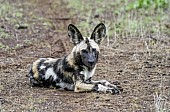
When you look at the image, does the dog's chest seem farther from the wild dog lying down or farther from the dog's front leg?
the dog's front leg

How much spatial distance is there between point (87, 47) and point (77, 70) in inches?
11.7

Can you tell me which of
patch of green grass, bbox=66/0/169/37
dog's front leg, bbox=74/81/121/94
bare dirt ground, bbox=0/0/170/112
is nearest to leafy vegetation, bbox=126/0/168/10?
patch of green grass, bbox=66/0/169/37

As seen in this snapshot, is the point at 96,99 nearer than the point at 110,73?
Yes

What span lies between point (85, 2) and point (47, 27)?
13.6 ft

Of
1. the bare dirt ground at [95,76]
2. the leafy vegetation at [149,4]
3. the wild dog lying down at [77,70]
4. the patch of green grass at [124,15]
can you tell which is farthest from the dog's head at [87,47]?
the leafy vegetation at [149,4]

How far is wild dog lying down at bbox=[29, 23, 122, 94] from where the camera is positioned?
19.6ft

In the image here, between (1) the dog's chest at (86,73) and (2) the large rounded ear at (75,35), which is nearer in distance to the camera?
(1) the dog's chest at (86,73)

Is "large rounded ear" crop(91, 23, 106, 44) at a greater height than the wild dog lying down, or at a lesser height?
greater

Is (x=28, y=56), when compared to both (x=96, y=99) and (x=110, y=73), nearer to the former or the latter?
(x=110, y=73)

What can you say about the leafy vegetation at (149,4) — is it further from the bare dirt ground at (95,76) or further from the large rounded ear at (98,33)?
the large rounded ear at (98,33)

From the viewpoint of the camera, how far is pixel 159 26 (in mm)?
10570

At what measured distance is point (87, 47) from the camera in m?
6.04

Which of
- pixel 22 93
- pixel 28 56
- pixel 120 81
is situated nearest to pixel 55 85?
pixel 22 93

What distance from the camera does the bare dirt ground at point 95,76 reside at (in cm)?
541
